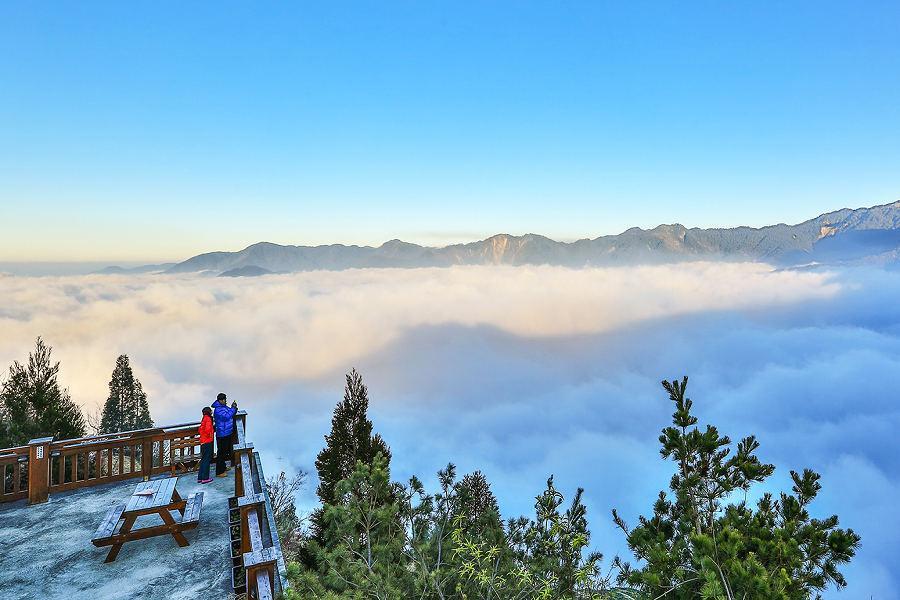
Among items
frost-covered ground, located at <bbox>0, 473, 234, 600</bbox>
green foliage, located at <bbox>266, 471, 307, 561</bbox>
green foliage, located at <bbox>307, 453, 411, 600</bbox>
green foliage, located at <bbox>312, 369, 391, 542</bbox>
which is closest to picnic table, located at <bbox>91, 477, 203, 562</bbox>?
frost-covered ground, located at <bbox>0, 473, 234, 600</bbox>

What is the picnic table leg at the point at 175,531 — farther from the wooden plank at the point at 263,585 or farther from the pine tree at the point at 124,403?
the pine tree at the point at 124,403

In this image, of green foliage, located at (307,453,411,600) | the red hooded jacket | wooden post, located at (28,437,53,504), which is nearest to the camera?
green foliage, located at (307,453,411,600)

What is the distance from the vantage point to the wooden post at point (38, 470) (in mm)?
9000

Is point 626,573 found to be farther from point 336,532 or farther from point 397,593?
point 336,532

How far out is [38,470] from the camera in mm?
9055

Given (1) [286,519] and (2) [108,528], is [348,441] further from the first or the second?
(2) [108,528]

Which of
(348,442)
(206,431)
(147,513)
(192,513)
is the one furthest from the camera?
(348,442)

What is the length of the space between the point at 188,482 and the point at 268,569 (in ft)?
20.0

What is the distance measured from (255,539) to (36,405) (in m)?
29.7

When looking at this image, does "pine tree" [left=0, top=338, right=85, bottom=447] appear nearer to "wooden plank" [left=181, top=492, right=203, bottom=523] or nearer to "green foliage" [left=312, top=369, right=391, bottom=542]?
"green foliage" [left=312, top=369, right=391, bottom=542]

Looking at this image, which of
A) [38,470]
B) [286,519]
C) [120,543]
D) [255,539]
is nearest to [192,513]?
[120,543]

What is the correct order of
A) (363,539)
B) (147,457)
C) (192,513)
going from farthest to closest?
(147,457)
(363,539)
(192,513)

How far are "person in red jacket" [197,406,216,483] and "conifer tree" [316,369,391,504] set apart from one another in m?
15.6

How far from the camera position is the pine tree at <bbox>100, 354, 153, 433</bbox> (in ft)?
156
